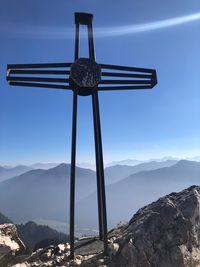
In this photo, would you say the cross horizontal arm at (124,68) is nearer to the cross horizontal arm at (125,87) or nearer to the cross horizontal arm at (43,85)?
the cross horizontal arm at (125,87)

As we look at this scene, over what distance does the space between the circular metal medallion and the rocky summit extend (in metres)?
4.97

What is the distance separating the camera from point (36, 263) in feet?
37.3

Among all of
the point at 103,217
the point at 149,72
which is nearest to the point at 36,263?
the point at 103,217

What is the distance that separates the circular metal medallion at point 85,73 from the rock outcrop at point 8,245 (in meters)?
5.71

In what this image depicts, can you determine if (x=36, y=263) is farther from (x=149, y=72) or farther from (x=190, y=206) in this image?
(x=149, y=72)

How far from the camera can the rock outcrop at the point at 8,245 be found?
11773 millimetres

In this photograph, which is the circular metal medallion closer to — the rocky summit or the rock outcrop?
the rocky summit

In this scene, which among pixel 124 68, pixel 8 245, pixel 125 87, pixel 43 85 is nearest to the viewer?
pixel 8 245

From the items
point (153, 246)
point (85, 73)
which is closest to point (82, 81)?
point (85, 73)

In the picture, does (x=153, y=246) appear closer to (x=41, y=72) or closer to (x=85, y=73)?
(x=85, y=73)

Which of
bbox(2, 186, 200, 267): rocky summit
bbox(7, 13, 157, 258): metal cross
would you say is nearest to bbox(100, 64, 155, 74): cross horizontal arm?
bbox(7, 13, 157, 258): metal cross

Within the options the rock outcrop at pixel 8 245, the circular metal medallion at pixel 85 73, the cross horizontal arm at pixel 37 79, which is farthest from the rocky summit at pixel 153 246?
the cross horizontal arm at pixel 37 79

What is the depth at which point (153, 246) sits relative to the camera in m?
10.9

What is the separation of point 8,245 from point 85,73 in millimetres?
6491
